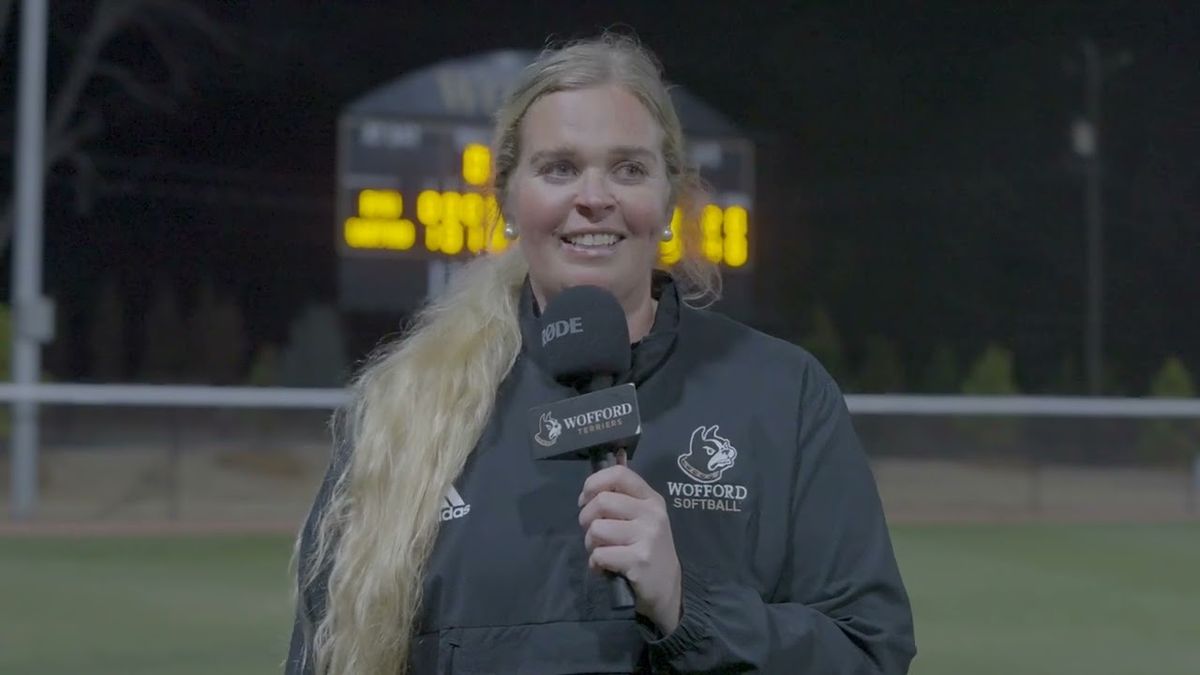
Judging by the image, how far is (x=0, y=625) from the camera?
5105 millimetres

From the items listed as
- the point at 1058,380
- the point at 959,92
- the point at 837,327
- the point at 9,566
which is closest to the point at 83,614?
the point at 9,566

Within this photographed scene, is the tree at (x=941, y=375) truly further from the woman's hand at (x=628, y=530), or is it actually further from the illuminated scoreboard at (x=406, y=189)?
the woman's hand at (x=628, y=530)

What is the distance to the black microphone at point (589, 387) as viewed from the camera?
118cm

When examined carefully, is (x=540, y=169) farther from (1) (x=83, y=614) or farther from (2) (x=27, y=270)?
(2) (x=27, y=270)

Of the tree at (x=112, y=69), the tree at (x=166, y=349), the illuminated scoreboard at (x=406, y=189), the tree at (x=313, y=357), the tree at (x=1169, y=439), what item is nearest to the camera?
the tree at (x=1169, y=439)

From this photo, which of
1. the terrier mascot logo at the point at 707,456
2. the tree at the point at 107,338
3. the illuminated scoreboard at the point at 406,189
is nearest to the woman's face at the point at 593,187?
the terrier mascot logo at the point at 707,456

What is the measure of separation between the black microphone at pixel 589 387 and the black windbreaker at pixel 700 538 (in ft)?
0.26

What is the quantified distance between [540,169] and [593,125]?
Result: 66 millimetres

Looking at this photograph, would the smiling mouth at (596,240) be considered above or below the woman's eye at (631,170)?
below

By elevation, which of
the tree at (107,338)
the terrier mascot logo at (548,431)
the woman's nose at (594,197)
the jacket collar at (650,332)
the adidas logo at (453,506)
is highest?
the woman's nose at (594,197)

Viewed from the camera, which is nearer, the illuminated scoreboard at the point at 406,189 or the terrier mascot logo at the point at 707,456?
the terrier mascot logo at the point at 707,456

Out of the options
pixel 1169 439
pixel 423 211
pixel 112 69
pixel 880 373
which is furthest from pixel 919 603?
pixel 112 69

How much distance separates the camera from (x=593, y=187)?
1.33m

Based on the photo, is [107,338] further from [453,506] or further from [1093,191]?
[453,506]
